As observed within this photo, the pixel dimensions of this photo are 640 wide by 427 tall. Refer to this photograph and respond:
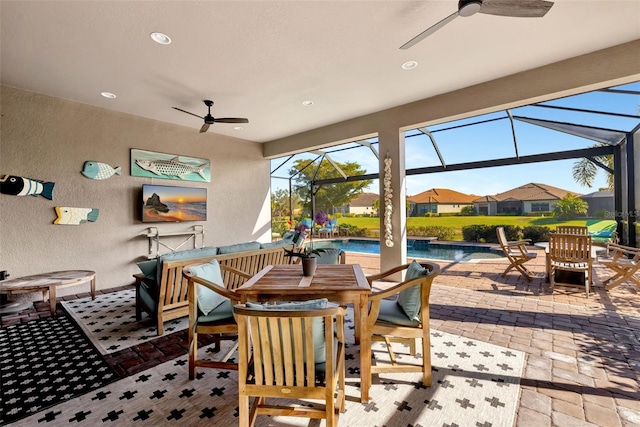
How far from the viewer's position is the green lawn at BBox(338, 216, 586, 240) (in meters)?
9.44

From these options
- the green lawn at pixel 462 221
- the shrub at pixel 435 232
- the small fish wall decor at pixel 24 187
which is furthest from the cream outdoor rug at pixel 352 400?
the shrub at pixel 435 232

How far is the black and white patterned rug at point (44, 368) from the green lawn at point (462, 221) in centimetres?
838

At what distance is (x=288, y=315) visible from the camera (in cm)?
129

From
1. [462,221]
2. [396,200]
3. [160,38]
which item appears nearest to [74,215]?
[160,38]

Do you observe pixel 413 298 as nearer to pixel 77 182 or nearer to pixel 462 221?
pixel 77 182

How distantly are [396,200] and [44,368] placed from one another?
5.04 metres

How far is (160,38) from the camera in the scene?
2.96 meters

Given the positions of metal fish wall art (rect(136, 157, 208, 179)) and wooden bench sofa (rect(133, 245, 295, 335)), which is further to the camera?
metal fish wall art (rect(136, 157, 208, 179))

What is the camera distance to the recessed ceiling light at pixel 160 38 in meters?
2.91

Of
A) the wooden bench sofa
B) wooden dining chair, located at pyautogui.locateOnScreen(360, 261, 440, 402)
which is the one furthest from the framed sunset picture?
wooden dining chair, located at pyautogui.locateOnScreen(360, 261, 440, 402)

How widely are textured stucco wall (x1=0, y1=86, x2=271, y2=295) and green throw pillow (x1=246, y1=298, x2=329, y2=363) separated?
5.06m

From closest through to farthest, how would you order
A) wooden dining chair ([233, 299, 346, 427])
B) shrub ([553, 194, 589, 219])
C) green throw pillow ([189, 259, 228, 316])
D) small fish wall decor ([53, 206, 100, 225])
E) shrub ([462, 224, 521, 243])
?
wooden dining chair ([233, 299, 346, 427]), green throw pillow ([189, 259, 228, 316]), small fish wall decor ([53, 206, 100, 225]), shrub ([553, 194, 589, 219]), shrub ([462, 224, 521, 243])

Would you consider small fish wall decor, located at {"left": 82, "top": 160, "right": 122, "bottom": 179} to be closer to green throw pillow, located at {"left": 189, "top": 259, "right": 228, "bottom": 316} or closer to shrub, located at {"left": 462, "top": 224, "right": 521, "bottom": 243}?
green throw pillow, located at {"left": 189, "top": 259, "right": 228, "bottom": 316}

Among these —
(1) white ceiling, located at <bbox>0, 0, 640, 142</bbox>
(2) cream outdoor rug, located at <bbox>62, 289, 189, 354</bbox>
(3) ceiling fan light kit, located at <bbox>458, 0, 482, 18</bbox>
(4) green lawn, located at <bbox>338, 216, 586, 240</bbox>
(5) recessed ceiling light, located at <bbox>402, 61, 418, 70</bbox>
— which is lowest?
(2) cream outdoor rug, located at <bbox>62, 289, 189, 354</bbox>
